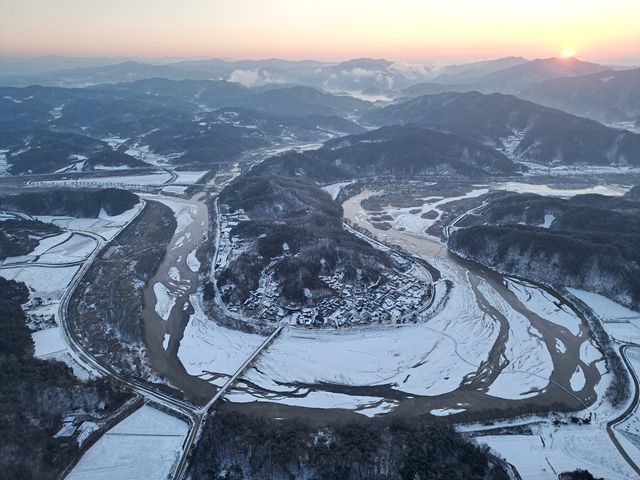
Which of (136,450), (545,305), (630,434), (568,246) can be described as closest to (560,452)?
(630,434)

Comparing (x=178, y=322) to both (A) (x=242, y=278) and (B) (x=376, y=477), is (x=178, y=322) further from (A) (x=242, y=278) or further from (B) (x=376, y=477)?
(B) (x=376, y=477)

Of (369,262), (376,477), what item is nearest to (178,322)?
(369,262)

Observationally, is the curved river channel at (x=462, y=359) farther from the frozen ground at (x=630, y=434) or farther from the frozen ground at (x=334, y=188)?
the frozen ground at (x=334, y=188)

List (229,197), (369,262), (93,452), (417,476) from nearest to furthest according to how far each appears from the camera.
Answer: (417,476) → (93,452) → (369,262) → (229,197)

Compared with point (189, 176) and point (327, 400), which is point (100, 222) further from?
point (327, 400)

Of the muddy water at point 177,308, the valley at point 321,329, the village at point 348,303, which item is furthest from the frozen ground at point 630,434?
the muddy water at point 177,308

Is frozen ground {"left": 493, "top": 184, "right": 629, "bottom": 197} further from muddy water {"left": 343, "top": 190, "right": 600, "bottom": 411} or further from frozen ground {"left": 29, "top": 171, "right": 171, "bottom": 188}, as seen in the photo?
frozen ground {"left": 29, "top": 171, "right": 171, "bottom": 188}

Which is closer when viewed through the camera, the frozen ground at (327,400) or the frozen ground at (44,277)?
the frozen ground at (327,400)
